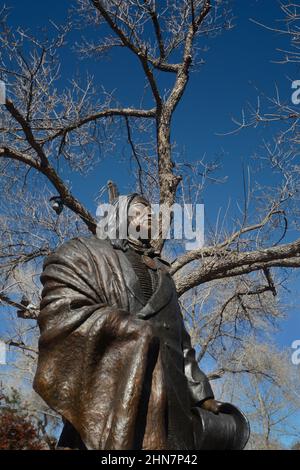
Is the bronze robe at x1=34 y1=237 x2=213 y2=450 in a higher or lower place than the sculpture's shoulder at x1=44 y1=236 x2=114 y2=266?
lower

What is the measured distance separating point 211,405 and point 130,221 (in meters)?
1.46

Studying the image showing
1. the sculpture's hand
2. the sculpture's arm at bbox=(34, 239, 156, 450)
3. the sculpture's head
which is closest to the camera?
the sculpture's arm at bbox=(34, 239, 156, 450)

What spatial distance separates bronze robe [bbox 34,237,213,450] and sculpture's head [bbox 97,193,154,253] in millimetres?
430

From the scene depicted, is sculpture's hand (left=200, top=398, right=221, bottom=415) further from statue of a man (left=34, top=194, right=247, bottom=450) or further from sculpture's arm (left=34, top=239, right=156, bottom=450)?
sculpture's arm (left=34, top=239, right=156, bottom=450)

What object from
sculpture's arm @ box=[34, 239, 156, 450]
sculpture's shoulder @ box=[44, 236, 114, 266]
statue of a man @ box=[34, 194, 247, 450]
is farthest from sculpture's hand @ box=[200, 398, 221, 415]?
sculpture's shoulder @ box=[44, 236, 114, 266]

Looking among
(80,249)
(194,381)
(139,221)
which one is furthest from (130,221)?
(194,381)

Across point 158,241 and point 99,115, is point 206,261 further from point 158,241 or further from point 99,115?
point 99,115

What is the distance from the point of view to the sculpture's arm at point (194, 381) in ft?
12.1

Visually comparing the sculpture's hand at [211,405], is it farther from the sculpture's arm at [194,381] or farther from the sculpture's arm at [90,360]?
the sculpture's arm at [90,360]

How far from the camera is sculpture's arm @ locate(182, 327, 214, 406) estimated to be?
3688mm

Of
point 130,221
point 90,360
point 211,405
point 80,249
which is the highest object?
point 130,221

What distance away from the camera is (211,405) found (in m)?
3.68

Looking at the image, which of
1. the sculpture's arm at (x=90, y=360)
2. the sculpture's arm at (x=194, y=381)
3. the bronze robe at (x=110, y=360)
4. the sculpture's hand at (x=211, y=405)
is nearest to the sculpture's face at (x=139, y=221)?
the bronze robe at (x=110, y=360)

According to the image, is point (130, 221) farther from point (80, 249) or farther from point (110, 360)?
point (110, 360)
